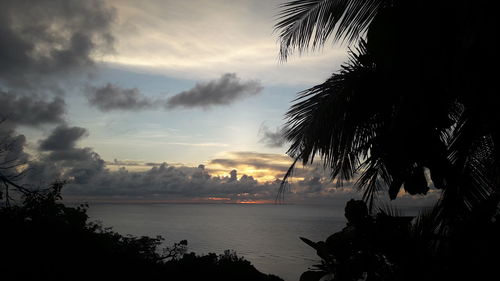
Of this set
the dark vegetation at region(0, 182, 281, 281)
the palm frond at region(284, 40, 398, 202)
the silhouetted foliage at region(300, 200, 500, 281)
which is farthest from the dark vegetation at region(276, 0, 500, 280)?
the dark vegetation at region(0, 182, 281, 281)

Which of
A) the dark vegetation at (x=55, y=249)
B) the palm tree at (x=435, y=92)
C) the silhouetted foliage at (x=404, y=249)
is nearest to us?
the silhouetted foliage at (x=404, y=249)

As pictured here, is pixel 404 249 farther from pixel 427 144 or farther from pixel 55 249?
pixel 55 249

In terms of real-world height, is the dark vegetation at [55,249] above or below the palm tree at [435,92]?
below

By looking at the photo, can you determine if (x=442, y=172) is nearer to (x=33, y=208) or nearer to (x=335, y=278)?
(x=335, y=278)

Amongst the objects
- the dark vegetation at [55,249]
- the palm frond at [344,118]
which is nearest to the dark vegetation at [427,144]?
the palm frond at [344,118]

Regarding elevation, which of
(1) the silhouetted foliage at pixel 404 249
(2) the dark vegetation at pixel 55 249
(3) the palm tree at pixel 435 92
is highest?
(3) the palm tree at pixel 435 92

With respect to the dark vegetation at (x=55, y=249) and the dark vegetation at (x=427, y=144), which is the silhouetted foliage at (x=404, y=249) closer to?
the dark vegetation at (x=427, y=144)

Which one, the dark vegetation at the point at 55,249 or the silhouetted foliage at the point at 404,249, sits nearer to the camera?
the silhouetted foliage at the point at 404,249

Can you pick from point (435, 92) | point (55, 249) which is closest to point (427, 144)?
point (435, 92)

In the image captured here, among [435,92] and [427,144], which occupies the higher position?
[435,92]

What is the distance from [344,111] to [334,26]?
1008 millimetres

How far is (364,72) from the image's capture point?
4.15 meters

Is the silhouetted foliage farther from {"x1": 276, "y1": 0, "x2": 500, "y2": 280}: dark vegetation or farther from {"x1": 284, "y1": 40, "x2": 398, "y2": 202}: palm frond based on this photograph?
{"x1": 284, "y1": 40, "x2": 398, "y2": 202}: palm frond

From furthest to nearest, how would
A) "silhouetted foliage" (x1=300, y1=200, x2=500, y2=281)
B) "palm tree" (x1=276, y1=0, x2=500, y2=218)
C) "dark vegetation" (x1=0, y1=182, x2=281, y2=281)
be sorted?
"dark vegetation" (x1=0, y1=182, x2=281, y2=281) → "palm tree" (x1=276, y1=0, x2=500, y2=218) → "silhouetted foliage" (x1=300, y1=200, x2=500, y2=281)
